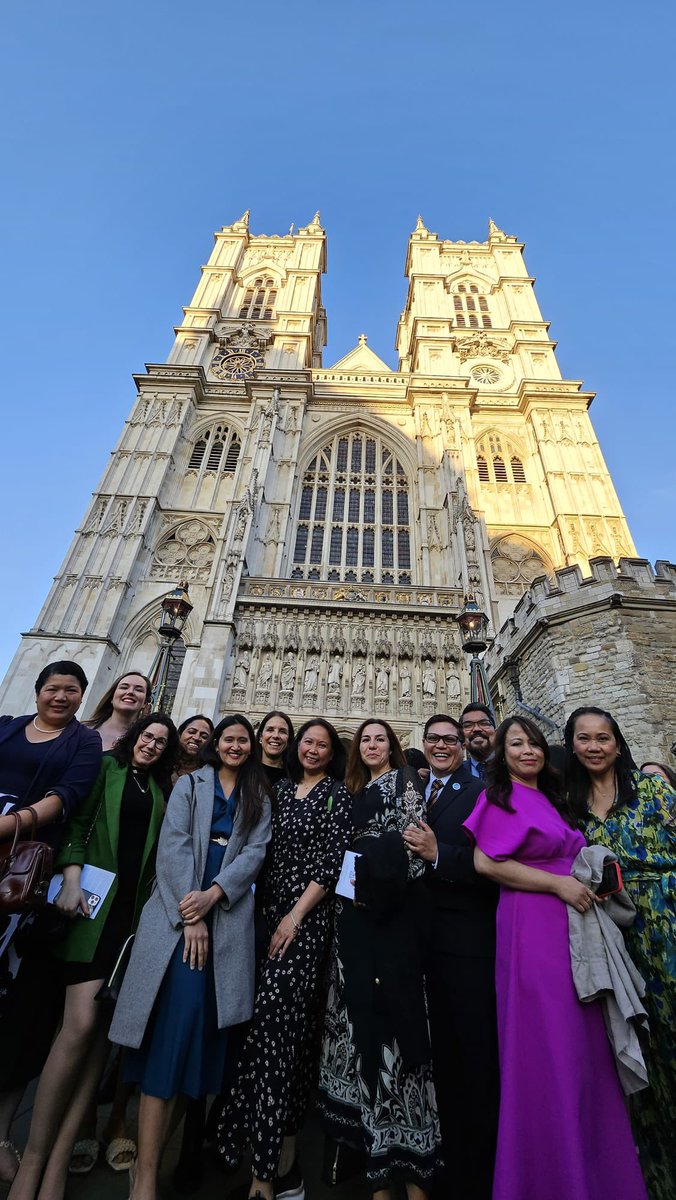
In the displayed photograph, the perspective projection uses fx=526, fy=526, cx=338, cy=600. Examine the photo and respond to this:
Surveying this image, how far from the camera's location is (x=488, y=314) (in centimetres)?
2600

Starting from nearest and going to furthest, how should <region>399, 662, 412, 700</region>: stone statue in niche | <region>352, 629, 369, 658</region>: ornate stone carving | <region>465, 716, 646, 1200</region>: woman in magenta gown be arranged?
<region>465, 716, 646, 1200</region>: woman in magenta gown
<region>399, 662, 412, 700</region>: stone statue in niche
<region>352, 629, 369, 658</region>: ornate stone carving

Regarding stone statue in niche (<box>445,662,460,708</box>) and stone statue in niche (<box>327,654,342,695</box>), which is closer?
stone statue in niche (<box>445,662,460,708</box>)

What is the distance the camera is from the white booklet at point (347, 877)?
7.52ft

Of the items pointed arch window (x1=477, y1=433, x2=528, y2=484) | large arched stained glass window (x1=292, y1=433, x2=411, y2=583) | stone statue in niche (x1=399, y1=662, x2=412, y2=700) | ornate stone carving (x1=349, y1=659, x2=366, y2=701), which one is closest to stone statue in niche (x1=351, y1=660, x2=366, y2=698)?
ornate stone carving (x1=349, y1=659, x2=366, y2=701)

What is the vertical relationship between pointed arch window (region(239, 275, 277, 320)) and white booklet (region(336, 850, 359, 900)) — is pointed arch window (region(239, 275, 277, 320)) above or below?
above

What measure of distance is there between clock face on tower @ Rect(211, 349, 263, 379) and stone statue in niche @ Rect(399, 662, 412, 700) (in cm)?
1528

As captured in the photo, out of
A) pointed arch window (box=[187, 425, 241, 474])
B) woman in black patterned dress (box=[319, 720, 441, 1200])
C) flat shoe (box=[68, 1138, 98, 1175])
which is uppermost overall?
pointed arch window (box=[187, 425, 241, 474])

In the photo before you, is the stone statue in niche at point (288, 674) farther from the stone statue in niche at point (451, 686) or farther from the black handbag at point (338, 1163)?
the black handbag at point (338, 1163)

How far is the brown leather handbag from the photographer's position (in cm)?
192

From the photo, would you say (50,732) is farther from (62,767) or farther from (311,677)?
(311,677)

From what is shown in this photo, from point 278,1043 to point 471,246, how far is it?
118 ft

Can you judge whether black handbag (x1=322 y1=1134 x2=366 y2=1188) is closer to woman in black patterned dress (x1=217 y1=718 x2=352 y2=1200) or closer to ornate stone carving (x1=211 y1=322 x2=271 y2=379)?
woman in black patterned dress (x1=217 y1=718 x2=352 y2=1200)

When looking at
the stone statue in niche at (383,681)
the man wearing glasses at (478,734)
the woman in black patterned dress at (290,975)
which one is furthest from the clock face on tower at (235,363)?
the woman in black patterned dress at (290,975)

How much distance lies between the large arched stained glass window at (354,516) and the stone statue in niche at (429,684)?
15.1 ft
